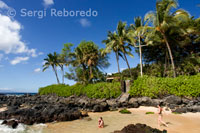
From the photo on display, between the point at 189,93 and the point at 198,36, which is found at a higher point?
the point at 198,36

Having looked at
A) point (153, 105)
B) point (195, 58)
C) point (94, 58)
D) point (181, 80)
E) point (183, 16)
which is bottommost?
point (153, 105)

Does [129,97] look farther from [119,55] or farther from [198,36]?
[198,36]

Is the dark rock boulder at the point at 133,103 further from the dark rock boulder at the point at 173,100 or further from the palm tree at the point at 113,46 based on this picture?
the palm tree at the point at 113,46

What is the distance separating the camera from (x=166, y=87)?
598 inches

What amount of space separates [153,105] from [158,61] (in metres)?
12.1

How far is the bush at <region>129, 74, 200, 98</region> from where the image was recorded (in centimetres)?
1379

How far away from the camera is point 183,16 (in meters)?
16.1

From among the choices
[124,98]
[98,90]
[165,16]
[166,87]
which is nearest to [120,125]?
[124,98]

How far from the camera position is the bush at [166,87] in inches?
543

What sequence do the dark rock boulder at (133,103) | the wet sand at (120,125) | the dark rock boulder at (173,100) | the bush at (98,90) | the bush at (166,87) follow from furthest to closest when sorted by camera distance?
the bush at (98,90) → the dark rock boulder at (133,103) → the bush at (166,87) → the dark rock boulder at (173,100) → the wet sand at (120,125)

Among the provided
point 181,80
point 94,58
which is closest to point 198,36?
point 181,80

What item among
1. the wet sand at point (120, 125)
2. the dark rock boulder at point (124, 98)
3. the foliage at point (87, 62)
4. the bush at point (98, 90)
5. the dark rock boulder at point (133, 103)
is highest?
the foliage at point (87, 62)

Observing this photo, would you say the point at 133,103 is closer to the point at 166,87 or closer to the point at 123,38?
the point at 166,87

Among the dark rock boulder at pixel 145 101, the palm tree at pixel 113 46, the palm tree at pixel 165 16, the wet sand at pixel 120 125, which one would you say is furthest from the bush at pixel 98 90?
the wet sand at pixel 120 125
